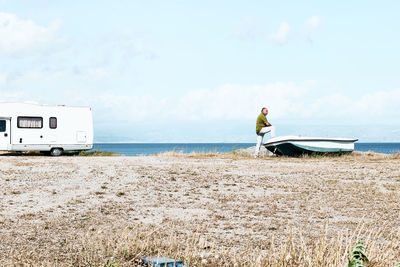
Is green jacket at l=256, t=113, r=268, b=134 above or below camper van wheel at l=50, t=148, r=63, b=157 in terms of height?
above

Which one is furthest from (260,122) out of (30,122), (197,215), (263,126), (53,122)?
(197,215)

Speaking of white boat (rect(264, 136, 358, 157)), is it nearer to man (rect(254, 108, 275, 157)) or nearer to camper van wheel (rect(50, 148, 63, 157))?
man (rect(254, 108, 275, 157))

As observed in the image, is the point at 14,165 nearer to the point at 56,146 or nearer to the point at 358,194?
the point at 56,146

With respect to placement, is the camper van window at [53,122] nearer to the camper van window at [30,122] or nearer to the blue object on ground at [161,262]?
the camper van window at [30,122]

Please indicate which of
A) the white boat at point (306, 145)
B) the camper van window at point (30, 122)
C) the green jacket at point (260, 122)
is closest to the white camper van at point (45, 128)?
the camper van window at point (30, 122)

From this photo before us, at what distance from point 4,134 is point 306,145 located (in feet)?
45.3

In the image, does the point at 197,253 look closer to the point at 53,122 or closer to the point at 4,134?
the point at 53,122

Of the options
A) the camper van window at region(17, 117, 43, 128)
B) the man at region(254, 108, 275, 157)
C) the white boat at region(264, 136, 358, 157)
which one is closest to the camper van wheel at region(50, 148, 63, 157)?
the camper van window at region(17, 117, 43, 128)

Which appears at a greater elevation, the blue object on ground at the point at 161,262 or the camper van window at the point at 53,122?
the camper van window at the point at 53,122

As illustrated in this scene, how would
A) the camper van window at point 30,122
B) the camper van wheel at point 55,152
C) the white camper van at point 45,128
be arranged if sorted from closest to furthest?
the white camper van at point 45,128
the camper van window at point 30,122
the camper van wheel at point 55,152

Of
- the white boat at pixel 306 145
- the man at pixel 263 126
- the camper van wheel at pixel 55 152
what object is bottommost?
the camper van wheel at pixel 55 152

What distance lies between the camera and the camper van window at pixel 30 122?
2039cm

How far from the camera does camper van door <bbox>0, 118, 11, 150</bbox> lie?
20.1 meters

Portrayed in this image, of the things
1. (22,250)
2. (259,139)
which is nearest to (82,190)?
(22,250)
